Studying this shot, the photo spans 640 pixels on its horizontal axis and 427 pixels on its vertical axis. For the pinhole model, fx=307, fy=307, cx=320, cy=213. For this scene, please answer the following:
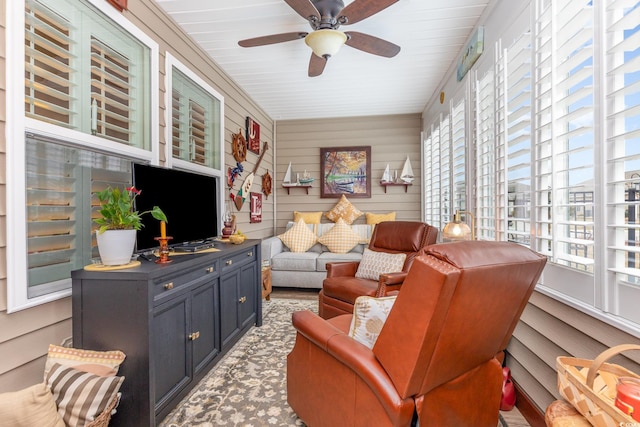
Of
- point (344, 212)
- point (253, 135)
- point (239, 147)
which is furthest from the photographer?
point (344, 212)

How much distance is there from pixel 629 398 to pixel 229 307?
2.33m

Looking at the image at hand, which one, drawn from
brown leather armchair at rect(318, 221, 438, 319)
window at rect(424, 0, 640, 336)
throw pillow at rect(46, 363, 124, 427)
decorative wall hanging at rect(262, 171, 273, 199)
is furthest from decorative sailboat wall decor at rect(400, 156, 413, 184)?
throw pillow at rect(46, 363, 124, 427)

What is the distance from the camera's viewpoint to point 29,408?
1222 mm

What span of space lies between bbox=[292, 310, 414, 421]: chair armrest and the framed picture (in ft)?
13.1

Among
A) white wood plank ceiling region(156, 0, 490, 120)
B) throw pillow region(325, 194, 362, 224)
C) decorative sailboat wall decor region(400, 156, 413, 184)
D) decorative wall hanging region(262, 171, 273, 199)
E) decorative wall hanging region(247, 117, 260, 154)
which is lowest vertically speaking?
throw pillow region(325, 194, 362, 224)

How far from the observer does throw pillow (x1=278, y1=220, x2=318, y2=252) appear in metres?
4.77

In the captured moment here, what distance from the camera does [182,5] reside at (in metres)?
2.52

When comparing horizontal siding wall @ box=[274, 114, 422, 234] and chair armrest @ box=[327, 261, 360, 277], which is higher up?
horizontal siding wall @ box=[274, 114, 422, 234]

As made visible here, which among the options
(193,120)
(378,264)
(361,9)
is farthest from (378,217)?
(361,9)

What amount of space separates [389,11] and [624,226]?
230 centimetres

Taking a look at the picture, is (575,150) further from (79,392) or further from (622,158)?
(79,392)

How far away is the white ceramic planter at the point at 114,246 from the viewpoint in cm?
166

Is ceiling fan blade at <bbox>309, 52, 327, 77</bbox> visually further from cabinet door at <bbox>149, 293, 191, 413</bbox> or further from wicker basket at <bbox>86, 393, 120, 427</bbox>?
wicker basket at <bbox>86, 393, 120, 427</bbox>

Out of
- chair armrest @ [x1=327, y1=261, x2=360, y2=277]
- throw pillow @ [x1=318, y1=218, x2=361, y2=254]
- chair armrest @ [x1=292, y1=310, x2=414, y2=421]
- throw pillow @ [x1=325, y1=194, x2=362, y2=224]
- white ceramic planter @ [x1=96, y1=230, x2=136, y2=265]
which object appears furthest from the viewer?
throw pillow @ [x1=325, y1=194, x2=362, y2=224]
